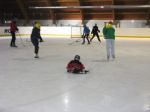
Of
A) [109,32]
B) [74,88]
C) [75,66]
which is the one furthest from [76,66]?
[109,32]

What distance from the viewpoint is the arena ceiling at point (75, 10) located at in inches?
966

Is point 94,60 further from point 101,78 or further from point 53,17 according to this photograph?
point 53,17

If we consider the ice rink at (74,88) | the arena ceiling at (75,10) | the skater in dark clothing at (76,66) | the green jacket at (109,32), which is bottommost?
the ice rink at (74,88)

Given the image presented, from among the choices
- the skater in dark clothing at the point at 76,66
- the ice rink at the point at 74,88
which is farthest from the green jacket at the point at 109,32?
the skater in dark clothing at the point at 76,66

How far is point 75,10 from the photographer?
26.6 meters

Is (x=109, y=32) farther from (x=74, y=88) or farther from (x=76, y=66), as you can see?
(x=74, y=88)

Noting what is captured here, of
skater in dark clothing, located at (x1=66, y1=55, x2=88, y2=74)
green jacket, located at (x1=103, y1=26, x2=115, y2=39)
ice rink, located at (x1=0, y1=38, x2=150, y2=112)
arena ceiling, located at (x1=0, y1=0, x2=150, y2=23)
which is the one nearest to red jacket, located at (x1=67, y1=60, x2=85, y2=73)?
skater in dark clothing, located at (x1=66, y1=55, x2=88, y2=74)

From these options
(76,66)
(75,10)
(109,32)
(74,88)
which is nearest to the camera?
(74,88)

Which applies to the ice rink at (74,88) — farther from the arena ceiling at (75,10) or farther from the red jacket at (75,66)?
the arena ceiling at (75,10)

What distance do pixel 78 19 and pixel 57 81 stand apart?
791 inches

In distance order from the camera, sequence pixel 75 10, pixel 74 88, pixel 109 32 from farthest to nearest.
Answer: pixel 75 10 < pixel 109 32 < pixel 74 88

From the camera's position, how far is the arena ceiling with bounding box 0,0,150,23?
966 inches

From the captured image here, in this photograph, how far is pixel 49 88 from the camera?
250 inches

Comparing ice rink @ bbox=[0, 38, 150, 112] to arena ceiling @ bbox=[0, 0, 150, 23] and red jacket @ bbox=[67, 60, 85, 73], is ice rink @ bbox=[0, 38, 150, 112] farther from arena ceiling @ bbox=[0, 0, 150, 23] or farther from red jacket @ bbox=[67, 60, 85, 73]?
arena ceiling @ bbox=[0, 0, 150, 23]
